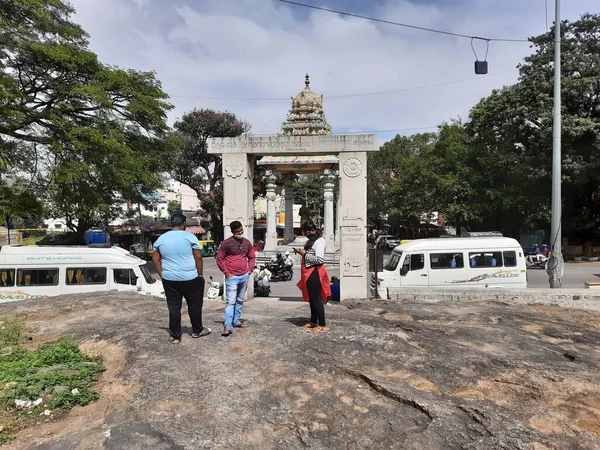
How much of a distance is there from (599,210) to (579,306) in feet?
68.5

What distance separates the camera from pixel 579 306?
972cm

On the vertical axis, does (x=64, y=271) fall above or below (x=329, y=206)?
below


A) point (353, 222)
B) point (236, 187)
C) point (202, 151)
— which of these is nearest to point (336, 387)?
point (353, 222)

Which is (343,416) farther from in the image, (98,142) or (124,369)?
(98,142)

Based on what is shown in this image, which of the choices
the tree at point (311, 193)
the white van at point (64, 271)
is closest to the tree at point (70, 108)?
the white van at point (64, 271)

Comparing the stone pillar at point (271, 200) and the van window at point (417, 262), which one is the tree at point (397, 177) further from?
the van window at point (417, 262)

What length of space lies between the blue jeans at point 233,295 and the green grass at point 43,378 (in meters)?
1.64

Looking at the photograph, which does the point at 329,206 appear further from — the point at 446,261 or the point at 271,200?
the point at 446,261

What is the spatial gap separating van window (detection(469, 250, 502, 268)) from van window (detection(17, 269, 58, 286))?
12.4 metres

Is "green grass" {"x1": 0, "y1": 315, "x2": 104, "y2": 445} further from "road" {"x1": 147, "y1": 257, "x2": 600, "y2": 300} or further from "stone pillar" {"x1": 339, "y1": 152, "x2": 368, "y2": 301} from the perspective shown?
"road" {"x1": 147, "y1": 257, "x2": 600, "y2": 300}

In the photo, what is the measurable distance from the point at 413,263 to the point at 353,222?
13.3 ft

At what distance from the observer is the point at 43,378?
4023mm

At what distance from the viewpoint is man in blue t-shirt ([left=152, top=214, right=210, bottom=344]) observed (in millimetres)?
5156

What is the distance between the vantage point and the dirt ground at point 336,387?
3197 millimetres
